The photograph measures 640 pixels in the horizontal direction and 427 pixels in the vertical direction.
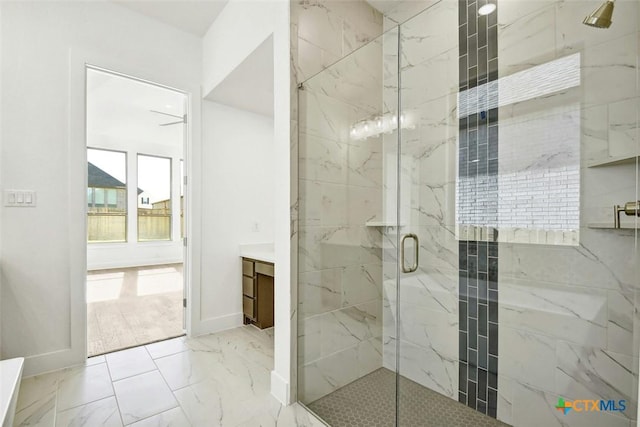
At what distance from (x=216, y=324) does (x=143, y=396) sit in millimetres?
1136

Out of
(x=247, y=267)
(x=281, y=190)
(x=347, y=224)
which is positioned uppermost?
(x=281, y=190)

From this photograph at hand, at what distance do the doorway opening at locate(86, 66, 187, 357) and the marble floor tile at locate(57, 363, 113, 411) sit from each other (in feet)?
4.83

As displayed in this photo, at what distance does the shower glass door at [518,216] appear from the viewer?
120 cm

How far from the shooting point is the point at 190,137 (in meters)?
2.97

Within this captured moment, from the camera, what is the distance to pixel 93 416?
175 centimetres

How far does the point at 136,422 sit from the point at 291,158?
1.70 metres

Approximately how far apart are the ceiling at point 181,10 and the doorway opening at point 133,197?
5.30ft

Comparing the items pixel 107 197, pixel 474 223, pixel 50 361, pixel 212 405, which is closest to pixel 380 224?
pixel 474 223

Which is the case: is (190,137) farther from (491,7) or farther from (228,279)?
(491,7)

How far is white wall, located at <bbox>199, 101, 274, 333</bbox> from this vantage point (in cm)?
308

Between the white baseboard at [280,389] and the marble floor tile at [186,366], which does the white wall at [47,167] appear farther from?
the white baseboard at [280,389]

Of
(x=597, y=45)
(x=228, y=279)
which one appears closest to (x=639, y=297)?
(x=597, y=45)

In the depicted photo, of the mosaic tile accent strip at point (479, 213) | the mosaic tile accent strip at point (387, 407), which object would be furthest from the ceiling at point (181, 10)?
the mosaic tile accent strip at point (387, 407)

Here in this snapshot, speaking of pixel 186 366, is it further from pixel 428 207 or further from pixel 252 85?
pixel 252 85
